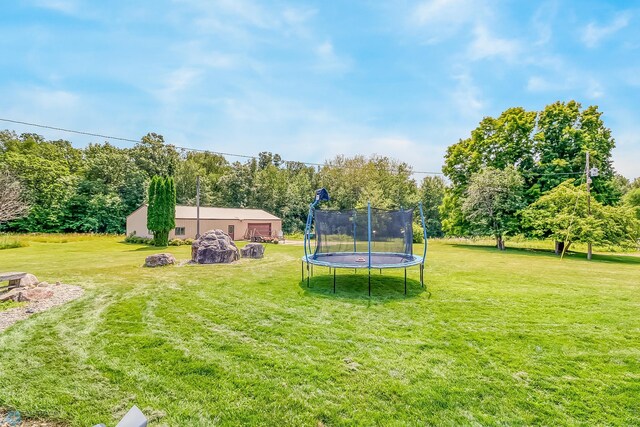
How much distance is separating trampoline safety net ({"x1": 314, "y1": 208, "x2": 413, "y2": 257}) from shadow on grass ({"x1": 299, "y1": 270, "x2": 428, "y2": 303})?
785 millimetres

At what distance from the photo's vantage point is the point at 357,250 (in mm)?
10266

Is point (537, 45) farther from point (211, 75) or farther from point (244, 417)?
point (244, 417)

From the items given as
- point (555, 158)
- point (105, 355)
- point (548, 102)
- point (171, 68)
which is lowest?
point (105, 355)

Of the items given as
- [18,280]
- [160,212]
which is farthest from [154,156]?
[18,280]

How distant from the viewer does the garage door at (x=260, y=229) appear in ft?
83.9

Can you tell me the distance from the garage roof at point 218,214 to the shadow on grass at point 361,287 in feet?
56.7

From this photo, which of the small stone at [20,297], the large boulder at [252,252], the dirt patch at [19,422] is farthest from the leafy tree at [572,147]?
the small stone at [20,297]

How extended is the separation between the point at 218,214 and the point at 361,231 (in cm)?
1811

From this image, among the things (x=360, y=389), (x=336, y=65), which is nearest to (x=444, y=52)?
(x=336, y=65)

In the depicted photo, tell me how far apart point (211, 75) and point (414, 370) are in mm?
12150

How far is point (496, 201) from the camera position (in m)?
18.8

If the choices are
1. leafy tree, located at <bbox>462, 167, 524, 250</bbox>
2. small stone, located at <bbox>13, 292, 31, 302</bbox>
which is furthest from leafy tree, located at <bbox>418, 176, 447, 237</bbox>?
small stone, located at <bbox>13, 292, 31, 302</bbox>

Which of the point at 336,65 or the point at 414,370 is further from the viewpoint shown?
the point at 336,65

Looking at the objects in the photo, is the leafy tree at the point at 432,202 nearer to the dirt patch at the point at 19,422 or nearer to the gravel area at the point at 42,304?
the gravel area at the point at 42,304
